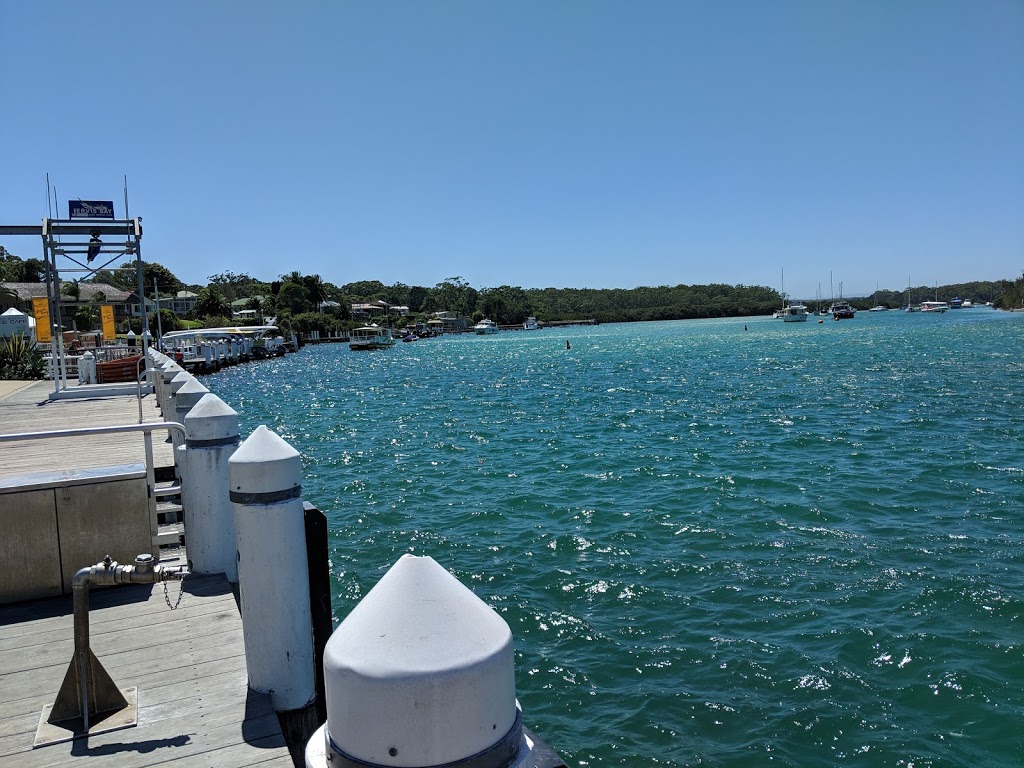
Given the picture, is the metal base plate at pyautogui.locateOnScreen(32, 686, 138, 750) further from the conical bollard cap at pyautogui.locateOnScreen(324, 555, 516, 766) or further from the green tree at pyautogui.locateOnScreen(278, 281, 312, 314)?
the green tree at pyautogui.locateOnScreen(278, 281, 312, 314)

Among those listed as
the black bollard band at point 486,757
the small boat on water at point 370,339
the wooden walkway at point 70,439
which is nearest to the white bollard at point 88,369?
the wooden walkway at point 70,439

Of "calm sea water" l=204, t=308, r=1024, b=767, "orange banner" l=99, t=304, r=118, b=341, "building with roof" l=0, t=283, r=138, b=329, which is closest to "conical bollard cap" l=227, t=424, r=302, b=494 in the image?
"calm sea water" l=204, t=308, r=1024, b=767

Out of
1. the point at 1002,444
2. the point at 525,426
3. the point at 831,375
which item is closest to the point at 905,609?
the point at 1002,444

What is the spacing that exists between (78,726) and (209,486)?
5.76ft

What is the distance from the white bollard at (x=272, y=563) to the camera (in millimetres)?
3375

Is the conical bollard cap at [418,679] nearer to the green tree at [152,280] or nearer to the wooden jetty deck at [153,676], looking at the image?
the wooden jetty deck at [153,676]

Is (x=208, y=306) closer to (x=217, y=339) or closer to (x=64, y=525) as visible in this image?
(x=217, y=339)

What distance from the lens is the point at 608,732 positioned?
5758 mm

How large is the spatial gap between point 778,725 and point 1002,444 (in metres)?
14.1

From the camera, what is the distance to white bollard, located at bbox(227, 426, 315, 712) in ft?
11.1

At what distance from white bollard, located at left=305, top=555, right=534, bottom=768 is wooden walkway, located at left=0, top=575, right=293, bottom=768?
5.50 feet

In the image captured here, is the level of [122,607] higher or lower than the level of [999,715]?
higher

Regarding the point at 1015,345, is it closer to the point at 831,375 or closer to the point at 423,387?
the point at 831,375

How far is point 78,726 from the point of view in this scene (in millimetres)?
3240
